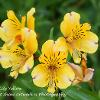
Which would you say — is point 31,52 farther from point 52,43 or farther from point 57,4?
point 57,4

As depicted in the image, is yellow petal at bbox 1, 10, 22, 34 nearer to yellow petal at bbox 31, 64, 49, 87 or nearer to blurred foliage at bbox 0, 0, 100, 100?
yellow petal at bbox 31, 64, 49, 87

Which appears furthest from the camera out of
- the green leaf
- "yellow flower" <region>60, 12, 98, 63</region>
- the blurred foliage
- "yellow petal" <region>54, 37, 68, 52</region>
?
the blurred foliage

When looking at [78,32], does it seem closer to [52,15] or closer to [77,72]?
[77,72]

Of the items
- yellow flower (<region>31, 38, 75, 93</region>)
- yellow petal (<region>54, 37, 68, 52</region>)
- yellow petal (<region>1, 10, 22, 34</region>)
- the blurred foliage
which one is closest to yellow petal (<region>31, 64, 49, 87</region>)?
yellow flower (<region>31, 38, 75, 93</region>)

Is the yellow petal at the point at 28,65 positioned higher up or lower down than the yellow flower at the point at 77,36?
lower down

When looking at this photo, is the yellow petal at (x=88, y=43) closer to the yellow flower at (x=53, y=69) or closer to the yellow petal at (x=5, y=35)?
the yellow flower at (x=53, y=69)

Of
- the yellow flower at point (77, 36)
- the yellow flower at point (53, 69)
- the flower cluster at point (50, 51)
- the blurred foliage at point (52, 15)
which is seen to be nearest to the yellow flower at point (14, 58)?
the flower cluster at point (50, 51)

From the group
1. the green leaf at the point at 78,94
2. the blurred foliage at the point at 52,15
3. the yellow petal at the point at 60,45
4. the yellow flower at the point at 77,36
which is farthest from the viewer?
the blurred foliage at the point at 52,15

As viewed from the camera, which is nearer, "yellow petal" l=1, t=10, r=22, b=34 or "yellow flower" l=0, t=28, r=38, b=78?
"yellow flower" l=0, t=28, r=38, b=78
